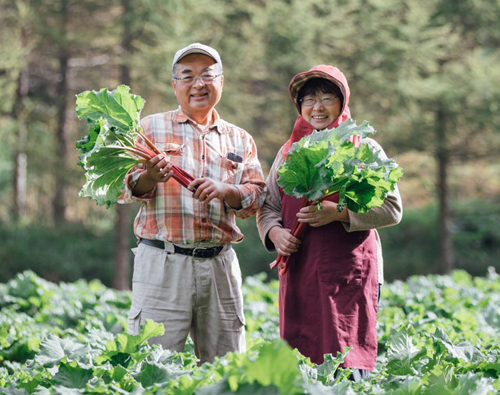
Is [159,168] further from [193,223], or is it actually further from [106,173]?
[193,223]

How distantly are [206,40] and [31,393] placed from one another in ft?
41.3

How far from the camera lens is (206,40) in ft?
48.4

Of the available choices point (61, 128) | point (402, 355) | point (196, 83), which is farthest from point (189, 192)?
point (61, 128)

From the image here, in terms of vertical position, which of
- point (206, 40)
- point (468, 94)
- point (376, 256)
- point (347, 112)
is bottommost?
point (376, 256)

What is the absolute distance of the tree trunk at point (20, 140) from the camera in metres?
16.1

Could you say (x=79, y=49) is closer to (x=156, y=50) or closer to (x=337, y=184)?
(x=156, y=50)

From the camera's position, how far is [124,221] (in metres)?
13.2

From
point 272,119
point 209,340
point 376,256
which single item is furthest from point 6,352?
point 272,119

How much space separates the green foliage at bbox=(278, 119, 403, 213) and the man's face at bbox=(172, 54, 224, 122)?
0.74 meters

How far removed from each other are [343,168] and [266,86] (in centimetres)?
1518

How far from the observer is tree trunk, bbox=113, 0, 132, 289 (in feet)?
43.0

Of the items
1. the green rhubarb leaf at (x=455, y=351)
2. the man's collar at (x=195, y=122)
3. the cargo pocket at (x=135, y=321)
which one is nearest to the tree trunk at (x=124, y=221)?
the man's collar at (x=195, y=122)

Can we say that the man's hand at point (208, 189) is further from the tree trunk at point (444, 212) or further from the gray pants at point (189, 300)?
the tree trunk at point (444, 212)

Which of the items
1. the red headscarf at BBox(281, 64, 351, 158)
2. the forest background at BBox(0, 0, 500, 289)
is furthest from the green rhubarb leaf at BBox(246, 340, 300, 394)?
the forest background at BBox(0, 0, 500, 289)
